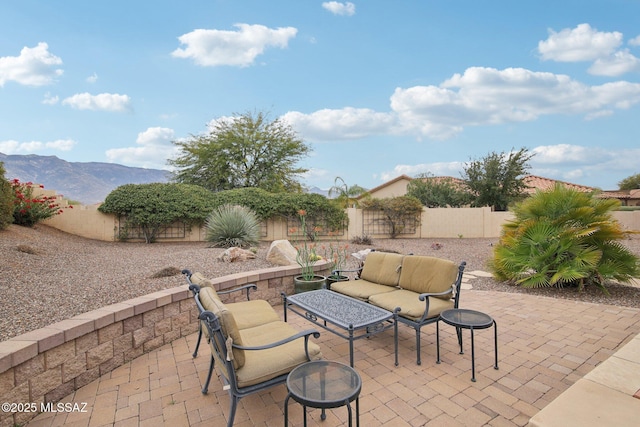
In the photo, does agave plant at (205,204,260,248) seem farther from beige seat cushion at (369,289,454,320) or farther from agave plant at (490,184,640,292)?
agave plant at (490,184,640,292)

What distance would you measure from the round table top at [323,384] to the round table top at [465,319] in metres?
1.22

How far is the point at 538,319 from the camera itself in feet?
12.6

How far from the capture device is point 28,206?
8.28 meters

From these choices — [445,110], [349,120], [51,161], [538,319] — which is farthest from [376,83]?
[51,161]

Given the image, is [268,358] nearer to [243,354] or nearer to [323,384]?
[243,354]

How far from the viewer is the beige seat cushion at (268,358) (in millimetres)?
1841

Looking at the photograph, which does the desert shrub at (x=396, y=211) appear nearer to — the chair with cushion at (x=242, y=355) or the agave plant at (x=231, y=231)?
the agave plant at (x=231, y=231)

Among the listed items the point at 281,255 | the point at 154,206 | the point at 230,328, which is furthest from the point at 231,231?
the point at 230,328

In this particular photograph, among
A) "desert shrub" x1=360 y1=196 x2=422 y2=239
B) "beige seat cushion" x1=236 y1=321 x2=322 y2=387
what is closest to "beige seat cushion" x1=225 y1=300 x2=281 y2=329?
"beige seat cushion" x1=236 y1=321 x2=322 y2=387

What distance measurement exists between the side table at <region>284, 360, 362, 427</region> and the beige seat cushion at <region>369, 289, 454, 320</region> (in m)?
1.21

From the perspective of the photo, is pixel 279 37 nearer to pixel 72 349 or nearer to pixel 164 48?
pixel 164 48

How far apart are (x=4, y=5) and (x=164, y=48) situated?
269cm

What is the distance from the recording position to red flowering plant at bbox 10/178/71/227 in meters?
8.13

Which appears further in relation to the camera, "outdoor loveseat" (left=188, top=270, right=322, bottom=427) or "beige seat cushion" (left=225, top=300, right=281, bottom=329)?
"beige seat cushion" (left=225, top=300, right=281, bottom=329)
